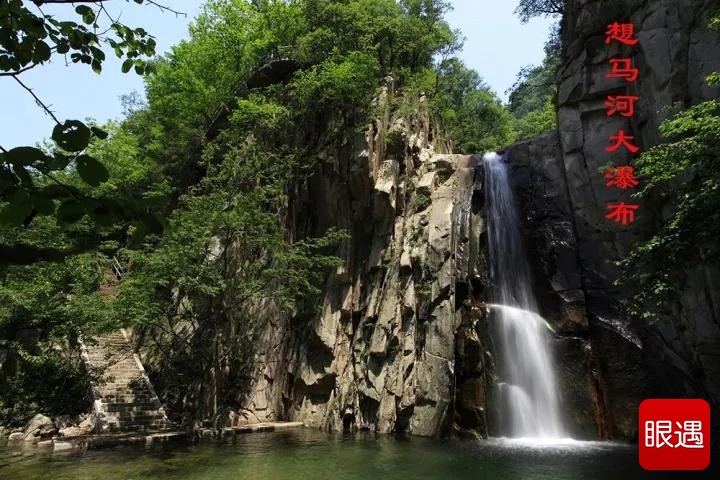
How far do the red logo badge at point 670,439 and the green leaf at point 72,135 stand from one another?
8425 mm

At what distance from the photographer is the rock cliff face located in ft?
39.7

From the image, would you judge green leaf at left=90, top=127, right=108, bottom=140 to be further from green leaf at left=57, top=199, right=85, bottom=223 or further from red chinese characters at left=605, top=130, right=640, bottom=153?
red chinese characters at left=605, top=130, right=640, bottom=153

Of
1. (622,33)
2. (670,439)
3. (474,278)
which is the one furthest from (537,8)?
(670,439)

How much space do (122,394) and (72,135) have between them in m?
15.0

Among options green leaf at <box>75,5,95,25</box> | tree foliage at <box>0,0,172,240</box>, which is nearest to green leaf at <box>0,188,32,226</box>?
tree foliage at <box>0,0,172,240</box>

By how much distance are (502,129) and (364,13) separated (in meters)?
12.7

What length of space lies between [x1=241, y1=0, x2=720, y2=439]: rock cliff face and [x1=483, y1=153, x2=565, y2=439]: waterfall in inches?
12.9

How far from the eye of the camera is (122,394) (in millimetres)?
14203

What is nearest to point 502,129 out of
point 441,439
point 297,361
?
point 297,361

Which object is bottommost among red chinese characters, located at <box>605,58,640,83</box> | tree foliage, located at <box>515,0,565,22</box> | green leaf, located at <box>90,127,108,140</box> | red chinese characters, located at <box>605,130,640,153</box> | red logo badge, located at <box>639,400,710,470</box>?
red logo badge, located at <box>639,400,710,470</box>

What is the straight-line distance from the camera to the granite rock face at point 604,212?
11.7m

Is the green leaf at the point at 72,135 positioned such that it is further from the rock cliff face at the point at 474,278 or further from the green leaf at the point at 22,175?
the rock cliff face at the point at 474,278

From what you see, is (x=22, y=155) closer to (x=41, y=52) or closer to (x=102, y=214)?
(x=102, y=214)

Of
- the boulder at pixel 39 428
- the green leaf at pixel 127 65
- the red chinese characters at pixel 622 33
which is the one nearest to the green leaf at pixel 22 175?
the green leaf at pixel 127 65
